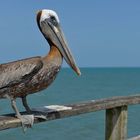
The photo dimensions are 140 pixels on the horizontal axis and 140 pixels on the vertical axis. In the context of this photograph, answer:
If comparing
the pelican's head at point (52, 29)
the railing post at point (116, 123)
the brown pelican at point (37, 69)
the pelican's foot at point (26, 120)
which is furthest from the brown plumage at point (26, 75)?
the railing post at point (116, 123)

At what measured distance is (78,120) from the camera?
2783 cm

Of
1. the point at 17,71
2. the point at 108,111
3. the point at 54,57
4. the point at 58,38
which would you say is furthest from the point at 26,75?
the point at 108,111

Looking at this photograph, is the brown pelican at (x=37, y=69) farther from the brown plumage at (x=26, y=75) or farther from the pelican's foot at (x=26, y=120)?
the pelican's foot at (x=26, y=120)

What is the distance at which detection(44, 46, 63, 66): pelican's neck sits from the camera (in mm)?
4293

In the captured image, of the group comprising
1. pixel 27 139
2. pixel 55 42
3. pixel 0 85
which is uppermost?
pixel 55 42

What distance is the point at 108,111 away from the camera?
15.6 ft

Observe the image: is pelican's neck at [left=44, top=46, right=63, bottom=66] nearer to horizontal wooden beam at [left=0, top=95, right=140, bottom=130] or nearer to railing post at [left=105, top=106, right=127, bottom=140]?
horizontal wooden beam at [left=0, top=95, right=140, bottom=130]

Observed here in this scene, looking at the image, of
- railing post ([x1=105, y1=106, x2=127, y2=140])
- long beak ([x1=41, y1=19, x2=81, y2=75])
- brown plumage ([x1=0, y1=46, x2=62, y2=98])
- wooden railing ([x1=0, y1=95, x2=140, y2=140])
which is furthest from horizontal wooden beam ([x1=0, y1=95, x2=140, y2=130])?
long beak ([x1=41, y1=19, x2=81, y2=75])

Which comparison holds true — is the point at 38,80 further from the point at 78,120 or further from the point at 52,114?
the point at 78,120

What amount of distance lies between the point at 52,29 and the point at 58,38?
0.11m

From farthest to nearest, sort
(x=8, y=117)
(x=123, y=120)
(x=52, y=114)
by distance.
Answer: (x=123, y=120) < (x=52, y=114) < (x=8, y=117)

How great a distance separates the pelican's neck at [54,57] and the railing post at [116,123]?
30.6 inches

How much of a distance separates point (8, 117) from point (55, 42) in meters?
0.82

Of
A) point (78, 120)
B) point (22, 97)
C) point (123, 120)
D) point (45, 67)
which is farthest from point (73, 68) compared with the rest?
point (78, 120)
